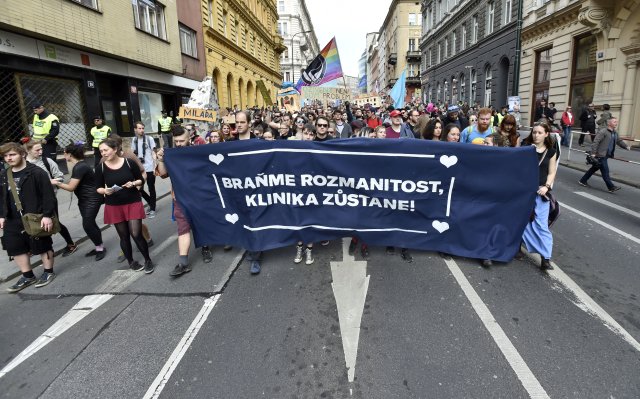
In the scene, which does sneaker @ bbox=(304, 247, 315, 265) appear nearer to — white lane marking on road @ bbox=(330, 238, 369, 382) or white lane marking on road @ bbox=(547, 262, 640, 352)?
white lane marking on road @ bbox=(330, 238, 369, 382)

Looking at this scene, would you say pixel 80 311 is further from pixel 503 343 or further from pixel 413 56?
pixel 413 56

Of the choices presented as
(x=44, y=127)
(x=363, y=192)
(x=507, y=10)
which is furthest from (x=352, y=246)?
(x=507, y=10)

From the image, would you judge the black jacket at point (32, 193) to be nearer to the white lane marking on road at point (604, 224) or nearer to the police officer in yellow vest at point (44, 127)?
the police officer in yellow vest at point (44, 127)

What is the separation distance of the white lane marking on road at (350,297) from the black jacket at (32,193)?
3672 mm

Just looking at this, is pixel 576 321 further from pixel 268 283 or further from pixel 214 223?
pixel 214 223

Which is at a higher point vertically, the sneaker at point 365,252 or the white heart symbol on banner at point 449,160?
→ the white heart symbol on banner at point 449,160

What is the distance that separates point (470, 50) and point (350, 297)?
33.3m

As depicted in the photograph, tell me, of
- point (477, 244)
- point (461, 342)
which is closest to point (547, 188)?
point (477, 244)

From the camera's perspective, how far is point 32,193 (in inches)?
174

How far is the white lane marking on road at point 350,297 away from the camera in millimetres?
3094

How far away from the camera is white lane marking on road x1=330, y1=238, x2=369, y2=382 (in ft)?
10.2

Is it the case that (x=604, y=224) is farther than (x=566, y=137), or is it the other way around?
(x=566, y=137)

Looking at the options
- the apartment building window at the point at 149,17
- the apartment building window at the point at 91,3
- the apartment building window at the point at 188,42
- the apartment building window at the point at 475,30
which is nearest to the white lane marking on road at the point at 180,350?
the apartment building window at the point at 91,3

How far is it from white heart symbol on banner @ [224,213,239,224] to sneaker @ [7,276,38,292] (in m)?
2.60
